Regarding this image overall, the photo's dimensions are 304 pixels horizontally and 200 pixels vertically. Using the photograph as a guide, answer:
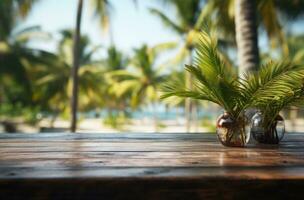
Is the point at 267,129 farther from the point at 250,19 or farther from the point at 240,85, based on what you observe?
the point at 250,19

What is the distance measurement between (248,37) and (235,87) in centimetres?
288

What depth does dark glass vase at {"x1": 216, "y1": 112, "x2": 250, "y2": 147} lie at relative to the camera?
5.73 feet

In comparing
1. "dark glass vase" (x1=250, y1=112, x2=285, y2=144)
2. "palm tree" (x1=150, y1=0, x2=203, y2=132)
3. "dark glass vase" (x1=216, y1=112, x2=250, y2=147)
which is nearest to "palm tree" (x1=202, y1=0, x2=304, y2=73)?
"dark glass vase" (x1=250, y1=112, x2=285, y2=144)

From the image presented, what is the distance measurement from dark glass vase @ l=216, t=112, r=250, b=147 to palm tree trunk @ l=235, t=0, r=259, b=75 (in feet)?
8.90

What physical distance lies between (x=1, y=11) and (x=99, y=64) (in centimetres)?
852

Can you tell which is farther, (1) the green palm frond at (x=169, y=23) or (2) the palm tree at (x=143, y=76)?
(2) the palm tree at (x=143, y=76)

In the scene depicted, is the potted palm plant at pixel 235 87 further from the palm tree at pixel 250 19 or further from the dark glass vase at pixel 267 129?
the palm tree at pixel 250 19

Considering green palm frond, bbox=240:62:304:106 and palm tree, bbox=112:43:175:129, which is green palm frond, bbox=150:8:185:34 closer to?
palm tree, bbox=112:43:175:129

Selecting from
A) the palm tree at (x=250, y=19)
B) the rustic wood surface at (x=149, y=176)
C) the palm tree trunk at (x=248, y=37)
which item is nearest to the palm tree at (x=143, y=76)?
the palm tree at (x=250, y=19)

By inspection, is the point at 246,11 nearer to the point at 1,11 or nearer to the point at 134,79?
the point at 1,11

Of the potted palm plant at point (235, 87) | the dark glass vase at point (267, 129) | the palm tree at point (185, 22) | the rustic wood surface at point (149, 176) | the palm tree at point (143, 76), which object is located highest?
the palm tree at point (185, 22)

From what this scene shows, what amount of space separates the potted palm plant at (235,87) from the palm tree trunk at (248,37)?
2589 millimetres

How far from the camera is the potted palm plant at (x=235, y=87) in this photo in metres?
1.74

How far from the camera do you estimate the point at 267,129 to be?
1912mm
